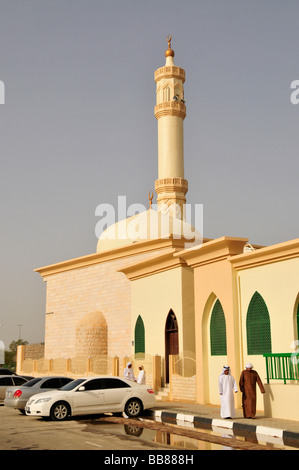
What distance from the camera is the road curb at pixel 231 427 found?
958 centimetres

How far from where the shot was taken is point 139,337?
2047 cm

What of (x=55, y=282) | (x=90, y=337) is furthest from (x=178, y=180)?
(x=90, y=337)

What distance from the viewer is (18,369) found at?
1105 inches

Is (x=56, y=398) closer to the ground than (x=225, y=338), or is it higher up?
closer to the ground

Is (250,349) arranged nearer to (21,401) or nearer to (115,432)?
(115,432)

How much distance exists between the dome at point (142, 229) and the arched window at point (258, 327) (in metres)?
11.8

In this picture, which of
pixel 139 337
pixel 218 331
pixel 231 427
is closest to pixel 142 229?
pixel 139 337

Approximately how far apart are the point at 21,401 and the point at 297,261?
25.0 feet

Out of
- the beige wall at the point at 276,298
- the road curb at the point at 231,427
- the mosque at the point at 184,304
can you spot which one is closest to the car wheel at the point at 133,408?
the road curb at the point at 231,427

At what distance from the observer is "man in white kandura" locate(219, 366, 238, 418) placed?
12.0 m

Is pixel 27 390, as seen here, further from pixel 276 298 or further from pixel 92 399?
pixel 276 298

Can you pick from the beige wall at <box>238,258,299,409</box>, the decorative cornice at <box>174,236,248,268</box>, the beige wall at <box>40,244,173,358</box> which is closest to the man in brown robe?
the beige wall at <box>238,258,299,409</box>

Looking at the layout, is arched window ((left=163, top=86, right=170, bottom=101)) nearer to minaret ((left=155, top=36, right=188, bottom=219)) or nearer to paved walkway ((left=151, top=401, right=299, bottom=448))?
minaret ((left=155, top=36, right=188, bottom=219))

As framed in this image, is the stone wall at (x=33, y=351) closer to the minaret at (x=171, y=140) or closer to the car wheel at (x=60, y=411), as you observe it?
the minaret at (x=171, y=140)
